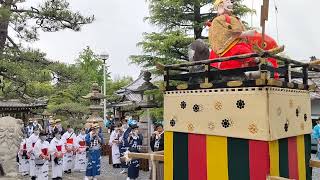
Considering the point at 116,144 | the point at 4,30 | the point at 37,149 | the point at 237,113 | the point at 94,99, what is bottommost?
the point at 116,144

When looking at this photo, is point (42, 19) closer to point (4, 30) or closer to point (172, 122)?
point (4, 30)

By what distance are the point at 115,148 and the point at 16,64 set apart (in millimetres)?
4999

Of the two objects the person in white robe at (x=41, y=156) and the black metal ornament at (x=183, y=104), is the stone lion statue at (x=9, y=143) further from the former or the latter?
the black metal ornament at (x=183, y=104)

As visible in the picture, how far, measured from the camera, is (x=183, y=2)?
15930mm

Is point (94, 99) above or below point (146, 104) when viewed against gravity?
above

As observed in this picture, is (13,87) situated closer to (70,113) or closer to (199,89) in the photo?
(70,113)

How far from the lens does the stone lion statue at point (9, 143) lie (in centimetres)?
1005

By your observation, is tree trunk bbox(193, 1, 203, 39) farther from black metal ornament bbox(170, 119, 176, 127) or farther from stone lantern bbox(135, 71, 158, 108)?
black metal ornament bbox(170, 119, 176, 127)

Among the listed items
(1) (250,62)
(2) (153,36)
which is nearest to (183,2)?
(2) (153,36)

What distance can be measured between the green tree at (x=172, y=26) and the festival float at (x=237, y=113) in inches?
385

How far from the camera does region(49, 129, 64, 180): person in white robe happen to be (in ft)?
38.4

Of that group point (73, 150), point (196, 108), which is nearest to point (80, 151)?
point (73, 150)

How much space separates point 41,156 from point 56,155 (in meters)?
1.09

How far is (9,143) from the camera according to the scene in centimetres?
1010
